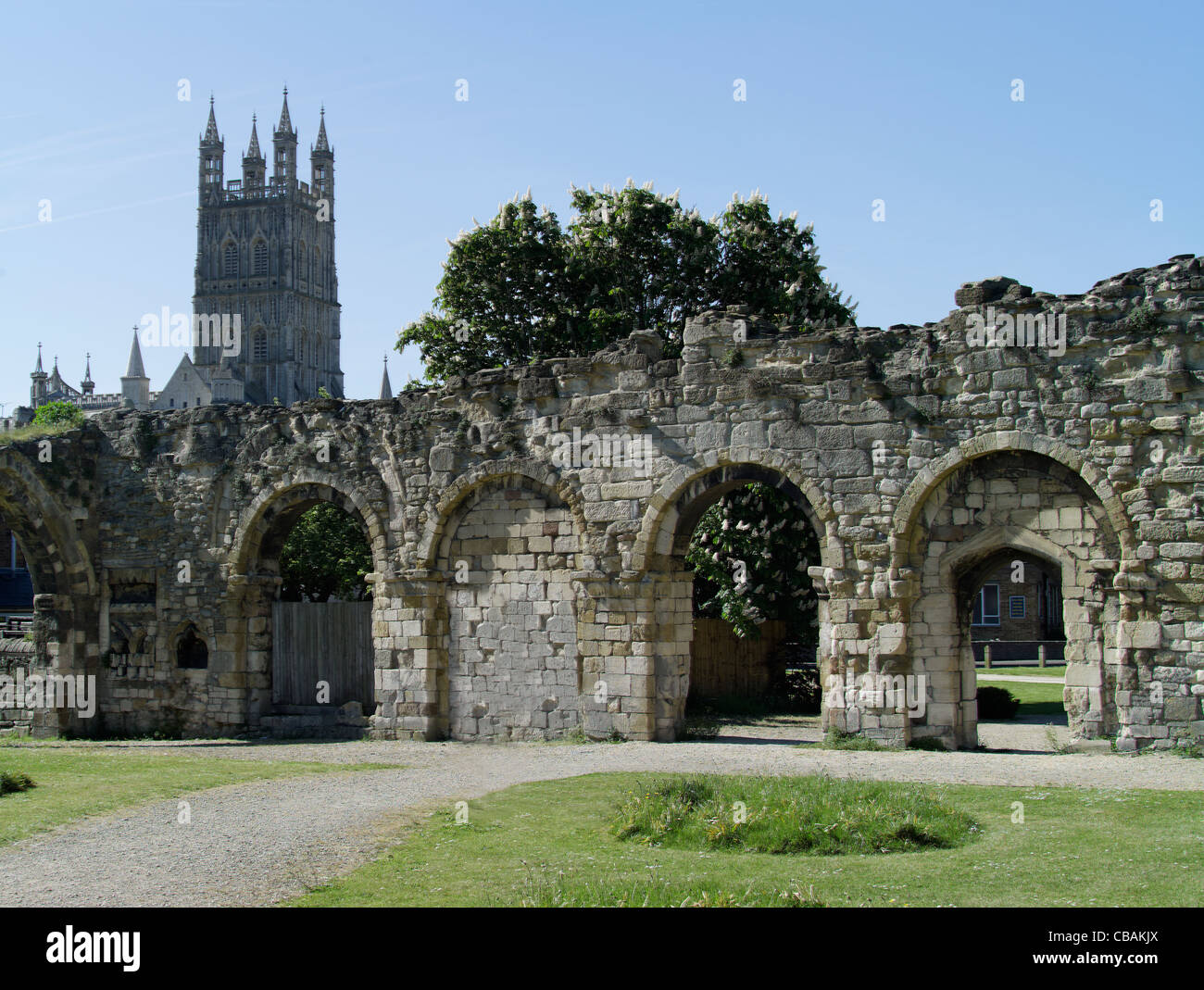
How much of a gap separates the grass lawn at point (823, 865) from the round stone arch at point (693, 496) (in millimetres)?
6012

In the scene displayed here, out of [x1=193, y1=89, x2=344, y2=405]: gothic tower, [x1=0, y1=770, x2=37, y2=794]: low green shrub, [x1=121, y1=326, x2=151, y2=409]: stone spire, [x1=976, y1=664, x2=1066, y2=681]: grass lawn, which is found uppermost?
[x1=193, y1=89, x2=344, y2=405]: gothic tower

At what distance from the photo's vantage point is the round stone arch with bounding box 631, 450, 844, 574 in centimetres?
1777

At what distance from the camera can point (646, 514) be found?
18656mm

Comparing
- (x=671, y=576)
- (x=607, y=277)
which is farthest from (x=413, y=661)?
(x=607, y=277)

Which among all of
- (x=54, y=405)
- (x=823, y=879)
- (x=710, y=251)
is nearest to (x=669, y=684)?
(x=823, y=879)

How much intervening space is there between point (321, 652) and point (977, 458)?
39.3 ft

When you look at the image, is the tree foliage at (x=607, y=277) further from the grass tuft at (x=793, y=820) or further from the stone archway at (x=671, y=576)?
the grass tuft at (x=793, y=820)

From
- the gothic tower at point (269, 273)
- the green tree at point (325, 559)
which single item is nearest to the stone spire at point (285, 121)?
the gothic tower at point (269, 273)

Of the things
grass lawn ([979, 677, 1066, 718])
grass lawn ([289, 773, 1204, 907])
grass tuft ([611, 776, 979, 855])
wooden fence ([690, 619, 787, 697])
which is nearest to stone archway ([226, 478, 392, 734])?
wooden fence ([690, 619, 787, 697])

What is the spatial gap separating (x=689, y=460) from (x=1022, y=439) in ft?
15.5

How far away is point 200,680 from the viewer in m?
22.5

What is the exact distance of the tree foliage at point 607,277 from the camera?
30.5 meters

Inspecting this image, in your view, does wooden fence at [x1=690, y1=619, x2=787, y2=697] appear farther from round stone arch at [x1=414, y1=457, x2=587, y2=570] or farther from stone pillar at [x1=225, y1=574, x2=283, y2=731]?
stone pillar at [x1=225, y1=574, x2=283, y2=731]

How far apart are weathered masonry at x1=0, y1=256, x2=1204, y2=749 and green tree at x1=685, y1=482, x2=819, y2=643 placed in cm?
582
